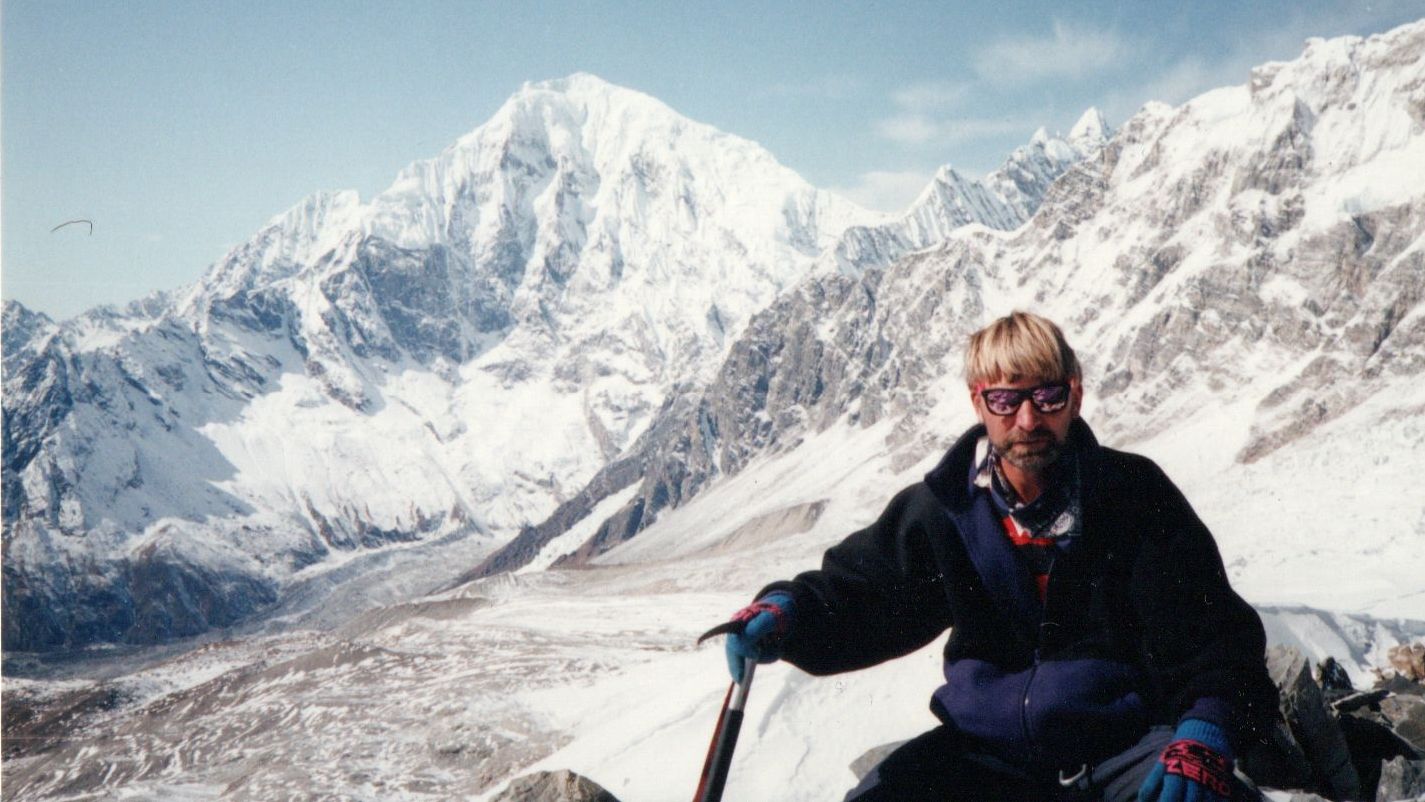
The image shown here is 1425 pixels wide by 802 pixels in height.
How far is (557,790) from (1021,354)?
7.26 m

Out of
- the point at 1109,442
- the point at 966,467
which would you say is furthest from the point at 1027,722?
the point at 1109,442

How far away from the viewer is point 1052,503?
14.9ft

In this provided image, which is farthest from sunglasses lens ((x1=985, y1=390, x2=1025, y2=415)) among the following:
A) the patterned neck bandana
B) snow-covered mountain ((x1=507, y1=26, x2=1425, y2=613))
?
snow-covered mountain ((x1=507, y1=26, x2=1425, y2=613))

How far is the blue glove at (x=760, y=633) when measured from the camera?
484 cm

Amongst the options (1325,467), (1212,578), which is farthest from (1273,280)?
(1212,578)

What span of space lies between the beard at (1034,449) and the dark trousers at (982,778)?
142 cm

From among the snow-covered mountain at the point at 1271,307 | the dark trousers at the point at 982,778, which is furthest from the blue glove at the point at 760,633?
the snow-covered mountain at the point at 1271,307

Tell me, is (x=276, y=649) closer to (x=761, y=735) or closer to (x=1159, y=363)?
(x=761, y=735)

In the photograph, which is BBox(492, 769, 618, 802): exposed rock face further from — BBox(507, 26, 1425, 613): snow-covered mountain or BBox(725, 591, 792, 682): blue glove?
BBox(507, 26, 1425, 613): snow-covered mountain

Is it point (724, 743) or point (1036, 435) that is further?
point (724, 743)

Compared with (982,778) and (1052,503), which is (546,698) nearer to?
(982,778)

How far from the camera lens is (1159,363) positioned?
14388 cm

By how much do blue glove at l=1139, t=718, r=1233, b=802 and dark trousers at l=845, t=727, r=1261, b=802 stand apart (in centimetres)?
16

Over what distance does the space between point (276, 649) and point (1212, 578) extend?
11418 centimetres
